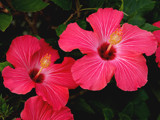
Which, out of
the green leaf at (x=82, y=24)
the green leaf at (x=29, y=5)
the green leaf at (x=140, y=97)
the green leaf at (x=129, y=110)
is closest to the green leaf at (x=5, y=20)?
the green leaf at (x=29, y=5)

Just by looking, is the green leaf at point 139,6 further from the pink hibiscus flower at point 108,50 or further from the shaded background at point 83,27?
the pink hibiscus flower at point 108,50

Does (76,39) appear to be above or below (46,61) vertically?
above

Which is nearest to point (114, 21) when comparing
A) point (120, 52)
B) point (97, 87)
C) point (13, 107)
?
point (120, 52)

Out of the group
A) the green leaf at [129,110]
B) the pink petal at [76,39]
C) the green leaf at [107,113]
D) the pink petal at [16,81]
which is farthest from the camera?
the green leaf at [129,110]

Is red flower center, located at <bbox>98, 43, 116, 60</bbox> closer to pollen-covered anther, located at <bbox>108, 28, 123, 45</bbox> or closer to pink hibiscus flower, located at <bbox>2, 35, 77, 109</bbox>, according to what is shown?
pollen-covered anther, located at <bbox>108, 28, 123, 45</bbox>

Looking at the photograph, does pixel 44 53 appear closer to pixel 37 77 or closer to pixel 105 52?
pixel 37 77

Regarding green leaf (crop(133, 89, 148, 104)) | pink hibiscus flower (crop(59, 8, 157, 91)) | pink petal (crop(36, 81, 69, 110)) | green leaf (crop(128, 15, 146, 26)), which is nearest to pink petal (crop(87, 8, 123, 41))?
pink hibiscus flower (crop(59, 8, 157, 91))

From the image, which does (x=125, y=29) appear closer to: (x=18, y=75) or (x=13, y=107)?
(x=18, y=75)

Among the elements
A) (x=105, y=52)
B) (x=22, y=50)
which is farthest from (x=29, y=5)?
(x=105, y=52)
